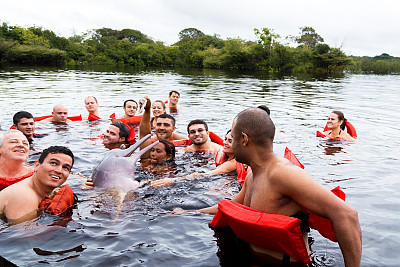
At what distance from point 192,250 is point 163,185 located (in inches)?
82.1

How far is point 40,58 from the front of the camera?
45656 millimetres

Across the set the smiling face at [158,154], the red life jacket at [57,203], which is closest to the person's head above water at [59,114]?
the smiling face at [158,154]

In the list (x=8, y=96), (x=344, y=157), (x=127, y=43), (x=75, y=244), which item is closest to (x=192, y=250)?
(x=75, y=244)

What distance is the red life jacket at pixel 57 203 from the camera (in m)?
4.22

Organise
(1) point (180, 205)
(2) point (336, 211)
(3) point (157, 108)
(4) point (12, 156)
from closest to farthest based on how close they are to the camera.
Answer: (2) point (336, 211)
(4) point (12, 156)
(1) point (180, 205)
(3) point (157, 108)

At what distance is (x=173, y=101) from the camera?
44.4 feet

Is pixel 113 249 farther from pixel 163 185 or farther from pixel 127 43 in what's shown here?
pixel 127 43

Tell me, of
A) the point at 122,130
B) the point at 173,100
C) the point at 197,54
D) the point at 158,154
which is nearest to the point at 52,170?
the point at 158,154

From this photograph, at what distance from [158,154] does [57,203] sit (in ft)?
9.84

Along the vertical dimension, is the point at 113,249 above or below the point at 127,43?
below

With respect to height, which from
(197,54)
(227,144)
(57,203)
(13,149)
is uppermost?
(197,54)

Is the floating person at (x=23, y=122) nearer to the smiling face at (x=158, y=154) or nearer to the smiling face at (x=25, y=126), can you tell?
the smiling face at (x=25, y=126)

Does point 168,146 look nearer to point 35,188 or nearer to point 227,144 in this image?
point 227,144

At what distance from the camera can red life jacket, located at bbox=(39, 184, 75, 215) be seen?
4223mm
